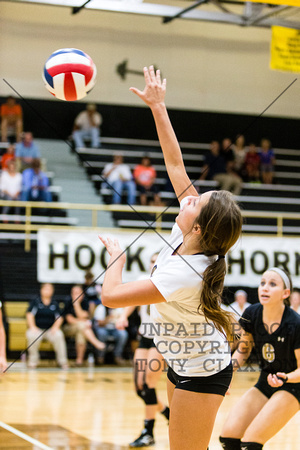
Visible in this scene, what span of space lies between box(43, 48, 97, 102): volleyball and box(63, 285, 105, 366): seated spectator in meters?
6.30

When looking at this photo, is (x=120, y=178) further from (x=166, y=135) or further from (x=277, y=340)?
(x=166, y=135)

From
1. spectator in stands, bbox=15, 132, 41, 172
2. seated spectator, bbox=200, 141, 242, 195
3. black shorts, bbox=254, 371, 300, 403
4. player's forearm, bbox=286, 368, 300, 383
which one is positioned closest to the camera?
player's forearm, bbox=286, 368, 300, 383

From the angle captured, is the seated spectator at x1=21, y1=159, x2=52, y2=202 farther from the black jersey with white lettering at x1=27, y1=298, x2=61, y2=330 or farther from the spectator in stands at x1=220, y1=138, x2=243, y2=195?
the spectator in stands at x1=220, y1=138, x2=243, y2=195

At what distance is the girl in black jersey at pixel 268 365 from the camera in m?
3.73

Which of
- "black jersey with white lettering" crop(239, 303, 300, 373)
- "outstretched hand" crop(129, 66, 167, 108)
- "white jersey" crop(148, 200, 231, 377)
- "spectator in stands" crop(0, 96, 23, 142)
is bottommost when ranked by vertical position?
"black jersey with white lettering" crop(239, 303, 300, 373)

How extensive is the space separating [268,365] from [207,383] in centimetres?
156

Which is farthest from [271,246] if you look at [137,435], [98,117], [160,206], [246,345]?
[246,345]

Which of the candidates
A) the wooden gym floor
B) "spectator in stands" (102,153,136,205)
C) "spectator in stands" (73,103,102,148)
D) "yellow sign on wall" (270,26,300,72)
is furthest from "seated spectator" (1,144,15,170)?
"yellow sign on wall" (270,26,300,72)

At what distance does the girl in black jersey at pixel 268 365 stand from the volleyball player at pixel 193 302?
1.07 m

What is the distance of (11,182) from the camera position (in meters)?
11.0

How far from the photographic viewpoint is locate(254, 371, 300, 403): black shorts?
3.90 m

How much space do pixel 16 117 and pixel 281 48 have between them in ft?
18.8

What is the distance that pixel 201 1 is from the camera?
1180 centimetres

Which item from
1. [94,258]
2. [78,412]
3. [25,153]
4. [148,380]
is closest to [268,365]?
[148,380]
